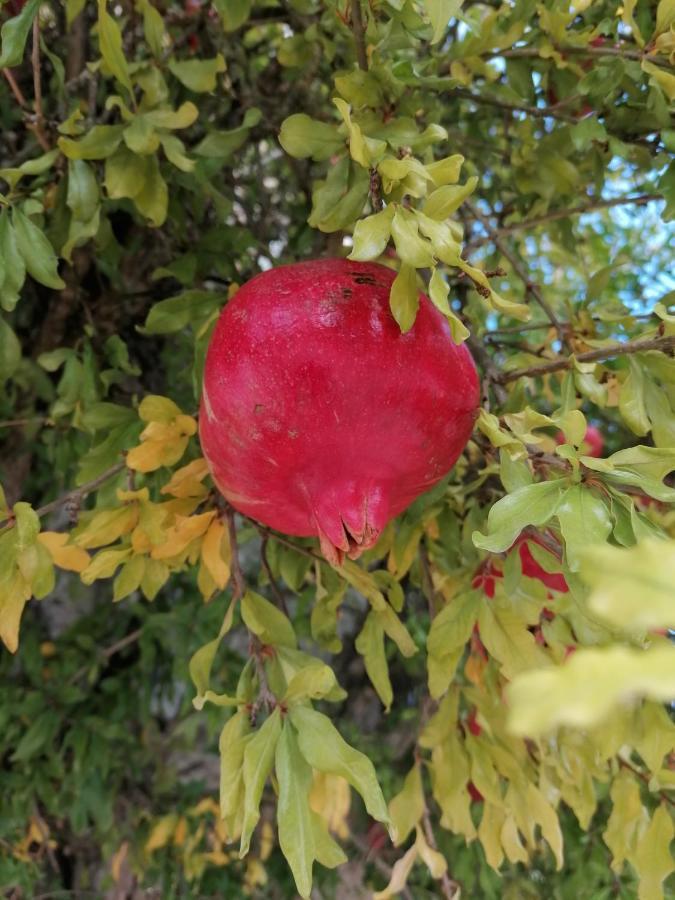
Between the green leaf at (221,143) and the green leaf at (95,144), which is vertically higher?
the green leaf at (95,144)

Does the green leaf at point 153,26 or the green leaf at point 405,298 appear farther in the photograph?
the green leaf at point 153,26

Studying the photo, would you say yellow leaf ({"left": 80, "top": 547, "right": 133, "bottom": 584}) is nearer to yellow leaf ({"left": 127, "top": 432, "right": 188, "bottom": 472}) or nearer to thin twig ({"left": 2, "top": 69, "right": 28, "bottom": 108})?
yellow leaf ({"left": 127, "top": 432, "right": 188, "bottom": 472})

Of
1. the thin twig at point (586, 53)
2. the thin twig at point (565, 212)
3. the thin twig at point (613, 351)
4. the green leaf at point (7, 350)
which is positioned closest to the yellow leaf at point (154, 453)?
the green leaf at point (7, 350)

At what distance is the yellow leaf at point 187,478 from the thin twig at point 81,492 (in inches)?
2.4

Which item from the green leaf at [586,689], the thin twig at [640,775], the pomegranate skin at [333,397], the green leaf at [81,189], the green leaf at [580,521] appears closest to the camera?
the green leaf at [586,689]

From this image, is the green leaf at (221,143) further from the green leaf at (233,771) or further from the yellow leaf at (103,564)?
the green leaf at (233,771)

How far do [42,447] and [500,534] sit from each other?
0.96 metres

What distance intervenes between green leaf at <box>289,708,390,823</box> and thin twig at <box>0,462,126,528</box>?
0.90ft

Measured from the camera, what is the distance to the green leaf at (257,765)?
1.70 feet

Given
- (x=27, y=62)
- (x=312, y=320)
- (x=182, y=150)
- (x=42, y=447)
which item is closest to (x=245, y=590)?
(x=312, y=320)

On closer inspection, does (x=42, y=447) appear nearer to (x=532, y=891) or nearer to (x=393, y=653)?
(x=393, y=653)

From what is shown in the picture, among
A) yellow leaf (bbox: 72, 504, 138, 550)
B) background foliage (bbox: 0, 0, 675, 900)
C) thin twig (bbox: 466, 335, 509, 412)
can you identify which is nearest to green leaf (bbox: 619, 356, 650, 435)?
background foliage (bbox: 0, 0, 675, 900)

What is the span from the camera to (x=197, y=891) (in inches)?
53.3

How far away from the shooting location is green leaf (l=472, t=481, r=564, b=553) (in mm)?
451
